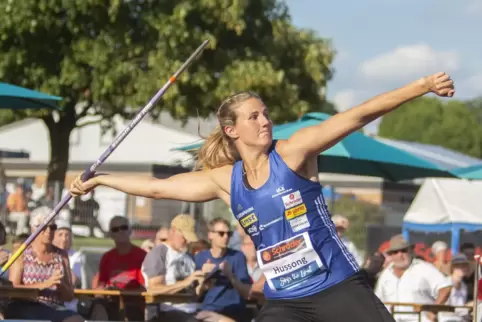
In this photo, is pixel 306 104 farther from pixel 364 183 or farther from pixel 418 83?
pixel 364 183

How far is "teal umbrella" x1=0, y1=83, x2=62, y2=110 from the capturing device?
9816 mm

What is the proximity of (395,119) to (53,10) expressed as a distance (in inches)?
3308

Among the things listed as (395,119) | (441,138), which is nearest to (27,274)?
(441,138)

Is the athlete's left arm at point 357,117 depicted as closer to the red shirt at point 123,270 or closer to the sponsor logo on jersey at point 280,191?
the sponsor logo on jersey at point 280,191

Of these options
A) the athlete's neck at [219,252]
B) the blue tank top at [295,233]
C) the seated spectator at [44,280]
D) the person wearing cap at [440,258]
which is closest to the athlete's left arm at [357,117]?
the blue tank top at [295,233]

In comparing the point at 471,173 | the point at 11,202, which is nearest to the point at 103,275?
the point at 471,173

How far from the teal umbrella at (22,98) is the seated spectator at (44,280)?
5.13ft

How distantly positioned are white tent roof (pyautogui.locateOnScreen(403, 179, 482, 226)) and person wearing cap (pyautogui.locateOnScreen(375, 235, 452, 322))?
858cm

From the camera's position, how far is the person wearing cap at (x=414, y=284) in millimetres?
10719

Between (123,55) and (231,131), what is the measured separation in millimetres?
16400

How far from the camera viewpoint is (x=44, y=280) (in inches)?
348

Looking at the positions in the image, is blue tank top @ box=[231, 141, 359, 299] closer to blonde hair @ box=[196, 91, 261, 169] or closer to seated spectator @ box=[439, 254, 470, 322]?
blonde hair @ box=[196, 91, 261, 169]

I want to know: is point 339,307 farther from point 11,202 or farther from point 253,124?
point 11,202

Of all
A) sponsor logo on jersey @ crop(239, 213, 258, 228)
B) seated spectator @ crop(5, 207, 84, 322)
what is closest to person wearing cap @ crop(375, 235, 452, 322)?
seated spectator @ crop(5, 207, 84, 322)
